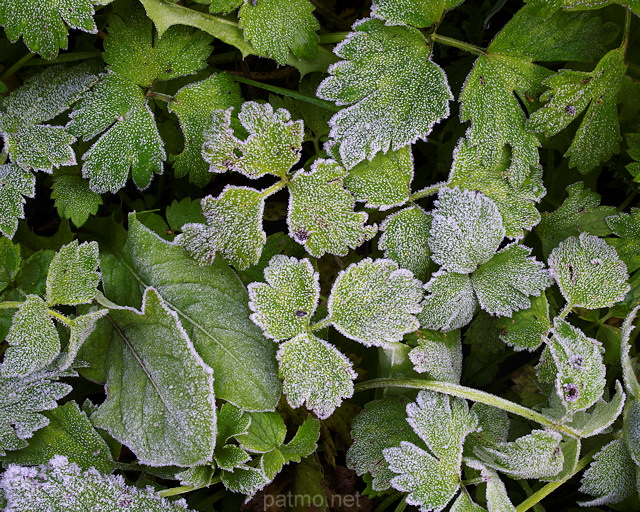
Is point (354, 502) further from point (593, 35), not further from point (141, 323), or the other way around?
point (593, 35)

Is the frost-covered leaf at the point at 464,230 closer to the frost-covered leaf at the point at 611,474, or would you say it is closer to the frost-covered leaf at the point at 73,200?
the frost-covered leaf at the point at 611,474

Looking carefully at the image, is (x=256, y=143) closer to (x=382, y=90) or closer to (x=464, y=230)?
(x=382, y=90)

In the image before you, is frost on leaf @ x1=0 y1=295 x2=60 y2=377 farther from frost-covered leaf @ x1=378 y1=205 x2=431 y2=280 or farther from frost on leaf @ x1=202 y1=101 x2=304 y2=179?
frost-covered leaf @ x1=378 y1=205 x2=431 y2=280

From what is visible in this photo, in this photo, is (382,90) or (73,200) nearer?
(382,90)

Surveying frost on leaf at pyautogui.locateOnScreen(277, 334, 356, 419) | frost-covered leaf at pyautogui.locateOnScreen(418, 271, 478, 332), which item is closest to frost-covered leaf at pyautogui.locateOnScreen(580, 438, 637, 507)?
frost-covered leaf at pyautogui.locateOnScreen(418, 271, 478, 332)

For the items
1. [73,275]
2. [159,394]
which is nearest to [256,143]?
[73,275]

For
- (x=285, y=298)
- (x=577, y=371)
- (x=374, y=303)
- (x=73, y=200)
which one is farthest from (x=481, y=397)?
(x=73, y=200)

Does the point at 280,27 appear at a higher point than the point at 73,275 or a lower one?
higher

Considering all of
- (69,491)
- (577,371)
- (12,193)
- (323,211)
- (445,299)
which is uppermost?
(12,193)
